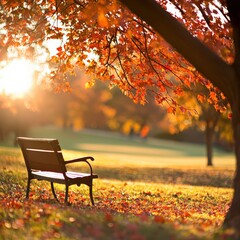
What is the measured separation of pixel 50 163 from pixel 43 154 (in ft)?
0.74

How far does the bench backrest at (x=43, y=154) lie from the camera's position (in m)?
10.2

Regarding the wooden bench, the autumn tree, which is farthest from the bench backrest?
the autumn tree

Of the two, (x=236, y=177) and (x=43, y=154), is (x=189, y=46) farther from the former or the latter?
(x=43, y=154)

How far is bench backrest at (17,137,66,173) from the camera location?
33.4ft

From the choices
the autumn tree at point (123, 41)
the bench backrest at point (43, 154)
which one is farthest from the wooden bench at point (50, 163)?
the autumn tree at point (123, 41)

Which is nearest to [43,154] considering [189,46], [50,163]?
[50,163]

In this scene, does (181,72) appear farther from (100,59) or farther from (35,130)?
(35,130)

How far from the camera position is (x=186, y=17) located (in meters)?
12.1

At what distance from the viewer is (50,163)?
10578 mm

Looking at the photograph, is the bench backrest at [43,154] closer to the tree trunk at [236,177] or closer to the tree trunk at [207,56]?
the tree trunk at [207,56]

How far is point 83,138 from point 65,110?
4709mm

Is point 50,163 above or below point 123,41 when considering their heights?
below

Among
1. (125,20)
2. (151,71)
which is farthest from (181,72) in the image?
(125,20)

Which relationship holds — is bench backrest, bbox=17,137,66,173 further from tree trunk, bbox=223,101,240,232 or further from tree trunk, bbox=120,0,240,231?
tree trunk, bbox=223,101,240,232
